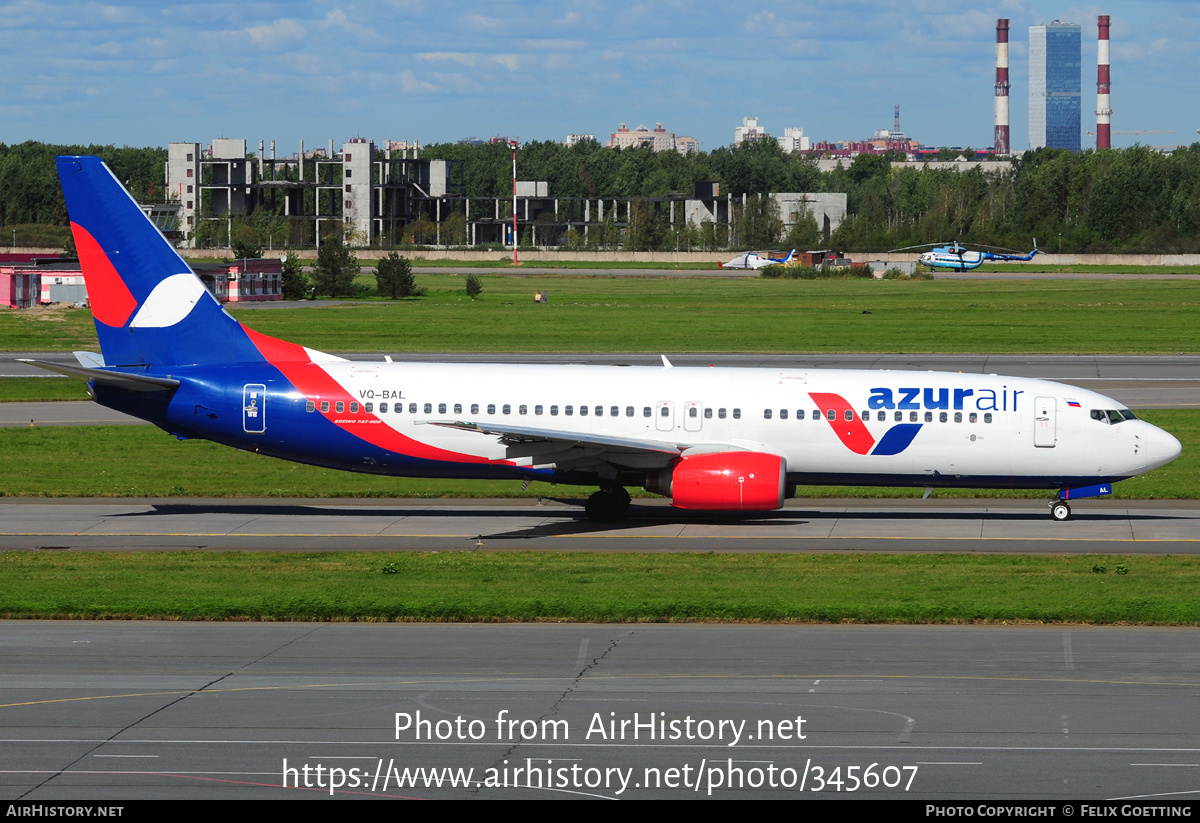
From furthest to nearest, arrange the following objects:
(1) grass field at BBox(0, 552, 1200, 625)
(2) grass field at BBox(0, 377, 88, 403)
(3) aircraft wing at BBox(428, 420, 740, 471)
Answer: (2) grass field at BBox(0, 377, 88, 403)
(3) aircraft wing at BBox(428, 420, 740, 471)
(1) grass field at BBox(0, 552, 1200, 625)

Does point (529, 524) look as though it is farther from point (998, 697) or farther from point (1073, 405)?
point (998, 697)

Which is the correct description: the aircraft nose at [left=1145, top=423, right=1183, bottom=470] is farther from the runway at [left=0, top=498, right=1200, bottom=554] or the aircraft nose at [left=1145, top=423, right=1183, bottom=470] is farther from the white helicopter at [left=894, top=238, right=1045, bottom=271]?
the white helicopter at [left=894, top=238, right=1045, bottom=271]

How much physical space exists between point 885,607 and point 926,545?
773 cm

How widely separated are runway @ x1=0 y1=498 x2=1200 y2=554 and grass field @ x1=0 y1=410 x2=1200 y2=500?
944 mm

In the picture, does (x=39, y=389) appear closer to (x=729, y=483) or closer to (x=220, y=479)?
(x=220, y=479)

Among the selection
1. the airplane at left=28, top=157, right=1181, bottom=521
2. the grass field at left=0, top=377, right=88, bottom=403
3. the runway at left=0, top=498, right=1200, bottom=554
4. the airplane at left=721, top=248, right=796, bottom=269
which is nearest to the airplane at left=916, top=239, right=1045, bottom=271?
the airplane at left=721, top=248, right=796, bottom=269

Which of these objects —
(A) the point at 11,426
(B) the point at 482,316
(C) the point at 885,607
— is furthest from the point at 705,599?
(B) the point at 482,316

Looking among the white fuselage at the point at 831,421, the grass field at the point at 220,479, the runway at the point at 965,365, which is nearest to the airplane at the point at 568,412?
the white fuselage at the point at 831,421

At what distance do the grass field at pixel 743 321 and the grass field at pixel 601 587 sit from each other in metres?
48.6

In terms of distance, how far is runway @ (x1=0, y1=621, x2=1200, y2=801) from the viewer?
15.8 metres

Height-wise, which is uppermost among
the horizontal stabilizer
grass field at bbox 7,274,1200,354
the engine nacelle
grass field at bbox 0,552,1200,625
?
grass field at bbox 7,274,1200,354

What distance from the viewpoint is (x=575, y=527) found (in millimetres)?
35000

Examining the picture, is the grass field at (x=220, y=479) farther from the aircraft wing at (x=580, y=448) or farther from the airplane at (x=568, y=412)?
the aircraft wing at (x=580, y=448)

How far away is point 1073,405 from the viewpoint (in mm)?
34969
